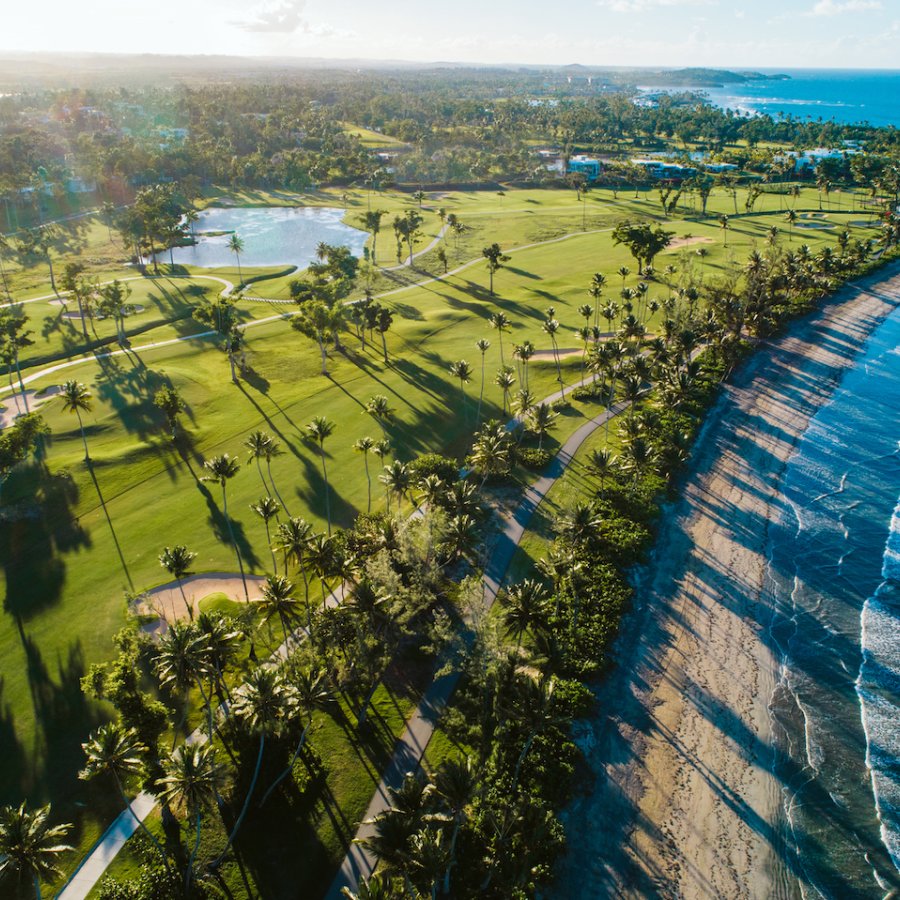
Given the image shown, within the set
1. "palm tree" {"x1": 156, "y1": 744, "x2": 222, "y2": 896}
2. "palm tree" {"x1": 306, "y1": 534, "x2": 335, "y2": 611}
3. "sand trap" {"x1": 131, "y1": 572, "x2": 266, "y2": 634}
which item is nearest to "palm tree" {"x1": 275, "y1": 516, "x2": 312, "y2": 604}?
"palm tree" {"x1": 306, "y1": 534, "x2": 335, "y2": 611}

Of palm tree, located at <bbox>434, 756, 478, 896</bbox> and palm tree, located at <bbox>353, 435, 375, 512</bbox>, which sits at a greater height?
palm tree, located at <bbox>434, 756, 478, 896</bbox>

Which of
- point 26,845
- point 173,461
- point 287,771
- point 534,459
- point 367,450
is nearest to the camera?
point 26,845

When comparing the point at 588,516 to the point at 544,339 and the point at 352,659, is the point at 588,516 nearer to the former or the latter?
the point at 352,659

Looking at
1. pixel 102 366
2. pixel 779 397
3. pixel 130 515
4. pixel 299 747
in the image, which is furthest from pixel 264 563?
pixel 779 397

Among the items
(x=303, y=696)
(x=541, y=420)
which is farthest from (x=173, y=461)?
(x=303, y=696)

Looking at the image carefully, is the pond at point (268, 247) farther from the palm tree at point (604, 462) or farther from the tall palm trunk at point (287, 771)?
the tall palm trunk at point (287, 771)

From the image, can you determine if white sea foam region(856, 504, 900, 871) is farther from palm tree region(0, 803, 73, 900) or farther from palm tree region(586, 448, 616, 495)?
palm tree region(0, 803, 73, 900)

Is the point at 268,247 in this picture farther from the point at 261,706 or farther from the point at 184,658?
the point at 261,706
